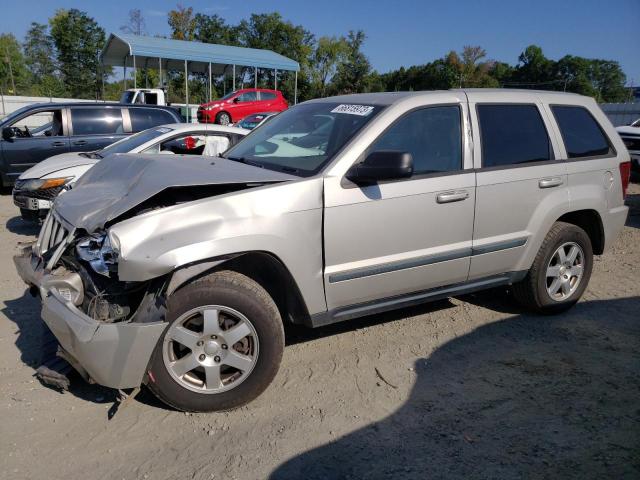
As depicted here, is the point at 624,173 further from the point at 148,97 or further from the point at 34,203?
the point at 148,97

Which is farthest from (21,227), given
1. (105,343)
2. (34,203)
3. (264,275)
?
(105,343)

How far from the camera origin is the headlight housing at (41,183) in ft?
22.1

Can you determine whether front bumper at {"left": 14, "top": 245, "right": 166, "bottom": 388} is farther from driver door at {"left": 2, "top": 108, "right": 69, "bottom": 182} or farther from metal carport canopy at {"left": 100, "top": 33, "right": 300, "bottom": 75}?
metal carport canopy at {"left": 100, "top": 33, "right": 300, "bottom": 75}

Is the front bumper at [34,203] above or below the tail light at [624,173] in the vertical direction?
below

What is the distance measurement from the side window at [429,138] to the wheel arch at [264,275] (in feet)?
3.60

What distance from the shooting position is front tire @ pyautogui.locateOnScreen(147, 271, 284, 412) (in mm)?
2883

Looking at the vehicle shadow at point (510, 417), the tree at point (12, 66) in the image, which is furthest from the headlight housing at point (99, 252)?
the tree at point (12, 66)

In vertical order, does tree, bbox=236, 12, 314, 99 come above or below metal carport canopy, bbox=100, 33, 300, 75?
above

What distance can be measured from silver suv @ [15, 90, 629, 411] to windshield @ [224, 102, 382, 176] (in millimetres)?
17

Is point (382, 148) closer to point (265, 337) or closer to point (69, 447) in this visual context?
point (265, 337)

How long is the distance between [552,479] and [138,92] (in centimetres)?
2317

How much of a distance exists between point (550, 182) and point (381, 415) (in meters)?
2.38

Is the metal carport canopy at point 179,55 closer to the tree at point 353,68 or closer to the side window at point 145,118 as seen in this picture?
the side window at point 145,118

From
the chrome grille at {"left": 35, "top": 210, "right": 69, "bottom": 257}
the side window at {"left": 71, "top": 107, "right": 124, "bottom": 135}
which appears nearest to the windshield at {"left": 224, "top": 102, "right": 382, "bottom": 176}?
the chrome grille at {"left": 35, "top": 210, "right": 69, "bottom": 257}
